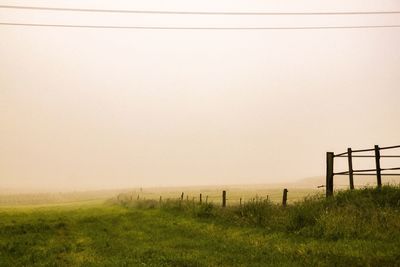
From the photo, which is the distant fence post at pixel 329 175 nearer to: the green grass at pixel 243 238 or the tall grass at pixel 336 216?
the tall grass at pixel 336 216

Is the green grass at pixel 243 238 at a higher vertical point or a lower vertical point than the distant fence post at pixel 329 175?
lower

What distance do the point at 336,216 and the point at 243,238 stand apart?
3957 millimetres

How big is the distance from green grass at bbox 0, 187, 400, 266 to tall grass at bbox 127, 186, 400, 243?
1.4 inches

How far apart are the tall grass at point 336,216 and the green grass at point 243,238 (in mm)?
35

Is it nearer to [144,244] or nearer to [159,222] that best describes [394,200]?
[144,244]

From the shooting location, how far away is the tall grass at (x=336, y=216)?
14.4 m

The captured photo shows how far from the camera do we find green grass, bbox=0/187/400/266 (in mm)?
12062

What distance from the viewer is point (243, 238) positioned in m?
16.5

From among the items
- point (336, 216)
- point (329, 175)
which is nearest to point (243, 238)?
point (336, 216)

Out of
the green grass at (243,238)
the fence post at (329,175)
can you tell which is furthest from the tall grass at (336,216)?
the fence post at (329,175)

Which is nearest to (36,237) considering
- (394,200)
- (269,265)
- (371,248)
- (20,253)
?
(20,253)

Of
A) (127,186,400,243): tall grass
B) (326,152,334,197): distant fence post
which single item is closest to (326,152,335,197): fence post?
(326,152,334,197): distant fence post

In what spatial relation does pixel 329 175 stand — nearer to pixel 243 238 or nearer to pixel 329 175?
pixel 329 175

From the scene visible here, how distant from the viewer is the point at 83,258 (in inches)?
545
